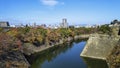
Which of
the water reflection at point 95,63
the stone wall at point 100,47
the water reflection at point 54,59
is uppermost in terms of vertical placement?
the stone wall at point 100,47

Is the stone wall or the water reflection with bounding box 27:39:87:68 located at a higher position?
the stone wall

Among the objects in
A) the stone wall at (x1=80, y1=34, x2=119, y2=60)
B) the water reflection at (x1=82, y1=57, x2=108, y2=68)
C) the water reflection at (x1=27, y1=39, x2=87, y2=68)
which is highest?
the stone wall at (x1=80, y1=34, x2=119, y2=60)

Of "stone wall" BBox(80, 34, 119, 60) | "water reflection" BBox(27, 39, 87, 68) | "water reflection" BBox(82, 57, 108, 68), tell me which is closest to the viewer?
"water reflection" BBox(82, 57, 108, 68)

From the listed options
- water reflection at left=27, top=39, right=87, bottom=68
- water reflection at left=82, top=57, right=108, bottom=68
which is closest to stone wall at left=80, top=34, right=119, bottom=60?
water reflection at left=82, top=57, right=108, bottom=68

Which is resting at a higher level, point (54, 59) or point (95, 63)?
point (95, 63)

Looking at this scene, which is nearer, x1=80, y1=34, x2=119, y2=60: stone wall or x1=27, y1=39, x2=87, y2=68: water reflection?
x1=27, y1=39, x2=87, y2=68: water reflection

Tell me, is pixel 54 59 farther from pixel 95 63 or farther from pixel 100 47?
pixel 95 63

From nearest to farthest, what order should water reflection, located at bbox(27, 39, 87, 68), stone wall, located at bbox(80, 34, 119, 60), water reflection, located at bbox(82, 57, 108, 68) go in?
1. water reflection, located at bbox(82, 57, 108, 68)
2. water reflection, located at bbox(27, 39, 87, 68)
3. stone wall, located at bbox(80, 34, 119, 60)

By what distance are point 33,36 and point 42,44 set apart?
3.53 meters

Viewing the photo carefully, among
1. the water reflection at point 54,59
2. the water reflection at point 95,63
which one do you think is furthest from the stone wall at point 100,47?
the water reflection at point 54,59

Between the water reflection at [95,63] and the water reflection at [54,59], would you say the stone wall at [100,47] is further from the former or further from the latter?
the water reflection at [54,59]

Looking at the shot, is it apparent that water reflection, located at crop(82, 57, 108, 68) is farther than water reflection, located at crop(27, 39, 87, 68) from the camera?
No

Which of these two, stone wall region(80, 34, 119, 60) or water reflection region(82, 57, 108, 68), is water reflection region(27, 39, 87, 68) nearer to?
water reflection region(82, 57, 108, 68)

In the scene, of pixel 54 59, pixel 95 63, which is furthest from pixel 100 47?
pixel 54 59
